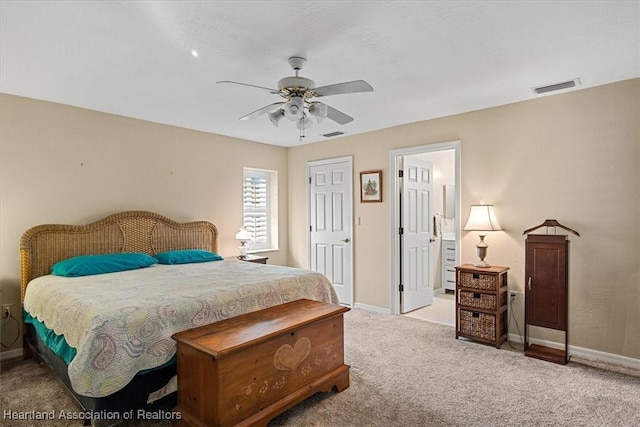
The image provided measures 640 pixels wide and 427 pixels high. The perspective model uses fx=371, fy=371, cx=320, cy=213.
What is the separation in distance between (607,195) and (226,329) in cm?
338

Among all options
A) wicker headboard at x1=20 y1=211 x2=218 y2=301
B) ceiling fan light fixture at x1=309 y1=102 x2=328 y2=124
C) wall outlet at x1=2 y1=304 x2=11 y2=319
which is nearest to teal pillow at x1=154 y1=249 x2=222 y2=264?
wicker headboard at x1=20 y1=211 x2=218 y2=301

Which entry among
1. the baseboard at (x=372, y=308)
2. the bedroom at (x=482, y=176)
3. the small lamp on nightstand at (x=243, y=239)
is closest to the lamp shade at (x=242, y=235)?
the small lamp on nightstand at (x=243, y=239)

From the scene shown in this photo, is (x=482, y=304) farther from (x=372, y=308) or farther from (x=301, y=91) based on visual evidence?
(x=301, y=91)

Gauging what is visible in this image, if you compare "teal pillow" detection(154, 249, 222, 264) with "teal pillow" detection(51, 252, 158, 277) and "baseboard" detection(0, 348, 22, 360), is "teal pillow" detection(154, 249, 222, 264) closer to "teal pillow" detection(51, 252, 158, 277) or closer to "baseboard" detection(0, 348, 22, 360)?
"teal pillow" detection(51, 252, 158, 277)

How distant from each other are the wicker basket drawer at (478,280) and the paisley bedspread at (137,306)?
1400 mm

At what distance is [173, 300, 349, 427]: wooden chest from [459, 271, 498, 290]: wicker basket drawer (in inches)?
67.9

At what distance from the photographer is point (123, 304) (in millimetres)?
2285

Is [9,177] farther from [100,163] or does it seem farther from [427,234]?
[427,234]

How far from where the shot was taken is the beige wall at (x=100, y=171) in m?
3.46

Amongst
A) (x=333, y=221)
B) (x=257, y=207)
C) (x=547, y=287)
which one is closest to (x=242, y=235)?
(x=257, y=207)

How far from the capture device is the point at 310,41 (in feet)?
7.98

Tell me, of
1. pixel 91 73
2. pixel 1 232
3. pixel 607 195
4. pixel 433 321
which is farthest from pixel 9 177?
pixel 607 195

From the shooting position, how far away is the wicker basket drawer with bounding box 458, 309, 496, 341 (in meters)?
3.62

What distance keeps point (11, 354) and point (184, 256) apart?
1720mm
